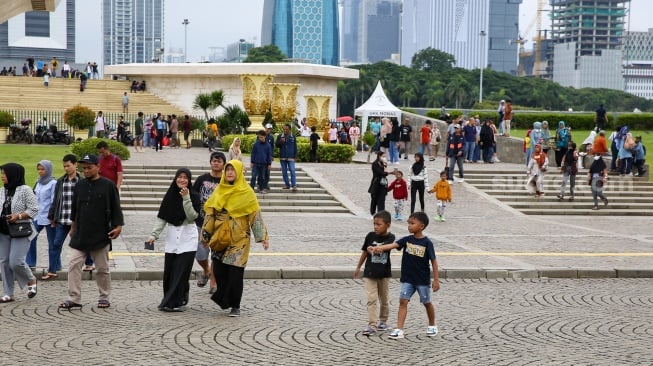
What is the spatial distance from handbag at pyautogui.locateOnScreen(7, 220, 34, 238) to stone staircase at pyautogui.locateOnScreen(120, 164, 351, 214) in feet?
30.7

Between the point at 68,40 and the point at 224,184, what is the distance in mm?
132475

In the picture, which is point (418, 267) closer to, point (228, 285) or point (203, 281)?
point (228, 285)

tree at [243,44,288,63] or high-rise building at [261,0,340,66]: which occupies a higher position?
high-rise building at [261,0,340,66]

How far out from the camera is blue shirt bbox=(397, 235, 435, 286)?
8.78 m

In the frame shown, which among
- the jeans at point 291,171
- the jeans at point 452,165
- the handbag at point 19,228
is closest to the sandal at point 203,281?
the handbag at point 19,228

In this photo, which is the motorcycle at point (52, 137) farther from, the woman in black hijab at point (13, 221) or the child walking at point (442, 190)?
the woman in black hijab at point (13, 221)

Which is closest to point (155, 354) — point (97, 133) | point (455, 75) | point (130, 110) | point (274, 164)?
point (274, 164)

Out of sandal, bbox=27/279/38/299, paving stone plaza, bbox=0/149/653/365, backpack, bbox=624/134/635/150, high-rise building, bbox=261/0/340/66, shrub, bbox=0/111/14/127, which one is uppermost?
high-rise building, bbox=261/0/340/66

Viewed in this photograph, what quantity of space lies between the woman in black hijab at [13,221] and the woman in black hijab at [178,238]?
138 centimetres

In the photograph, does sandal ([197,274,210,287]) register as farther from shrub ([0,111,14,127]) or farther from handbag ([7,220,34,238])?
shrub ([0,111,14,127])

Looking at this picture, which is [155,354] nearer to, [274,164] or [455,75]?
[274,164]

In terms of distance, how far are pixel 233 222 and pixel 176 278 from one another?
32.1 inches

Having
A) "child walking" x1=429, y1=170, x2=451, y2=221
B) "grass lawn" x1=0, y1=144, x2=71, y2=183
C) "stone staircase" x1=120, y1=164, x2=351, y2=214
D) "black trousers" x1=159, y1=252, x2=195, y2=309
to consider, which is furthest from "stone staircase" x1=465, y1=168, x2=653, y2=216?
"black trousers" x1=159, y1=252, x2=195, y2=309

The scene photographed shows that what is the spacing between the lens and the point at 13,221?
10.1 meters
